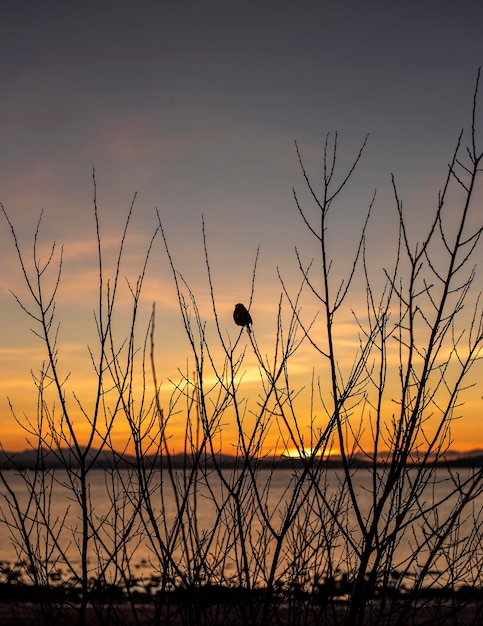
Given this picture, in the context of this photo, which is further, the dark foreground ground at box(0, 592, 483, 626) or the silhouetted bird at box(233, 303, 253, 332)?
the silhouetted bird at box(233, 303, 253, 332)

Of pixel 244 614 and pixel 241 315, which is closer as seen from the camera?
pixel 244 614

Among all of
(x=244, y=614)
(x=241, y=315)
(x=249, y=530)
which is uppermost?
Answer: (x=241, y=315)

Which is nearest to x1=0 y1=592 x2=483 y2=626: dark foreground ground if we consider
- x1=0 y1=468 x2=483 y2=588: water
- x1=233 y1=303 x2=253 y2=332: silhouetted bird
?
x1=0 y1=468 x2=483 y2=588: water

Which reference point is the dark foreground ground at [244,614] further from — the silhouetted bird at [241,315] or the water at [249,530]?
the silhouetted bird at [241,315]

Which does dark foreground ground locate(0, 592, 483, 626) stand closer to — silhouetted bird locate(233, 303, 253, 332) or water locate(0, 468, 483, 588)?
water locate(0, 468, 483, 588)

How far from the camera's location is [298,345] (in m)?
3.63

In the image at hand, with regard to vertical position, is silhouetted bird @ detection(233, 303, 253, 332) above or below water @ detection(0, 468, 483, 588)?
above

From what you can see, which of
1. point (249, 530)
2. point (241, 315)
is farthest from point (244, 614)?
point (241, 315)

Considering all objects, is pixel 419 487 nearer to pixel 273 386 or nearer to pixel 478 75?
pixel 273 386

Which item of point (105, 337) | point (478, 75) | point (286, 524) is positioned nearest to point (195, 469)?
point (286, 524)

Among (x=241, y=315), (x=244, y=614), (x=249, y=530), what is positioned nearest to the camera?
(x=244, y=614)

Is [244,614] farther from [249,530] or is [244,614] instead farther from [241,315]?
[241,315]

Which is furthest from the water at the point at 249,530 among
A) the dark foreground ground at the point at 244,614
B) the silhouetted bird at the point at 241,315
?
the silhouetted bird at the point at 241,315

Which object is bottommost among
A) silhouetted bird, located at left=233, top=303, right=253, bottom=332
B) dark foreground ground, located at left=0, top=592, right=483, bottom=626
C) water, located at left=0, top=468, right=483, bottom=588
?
dark foreground ground, located at left=0, top=592, right=483, bottom=626
